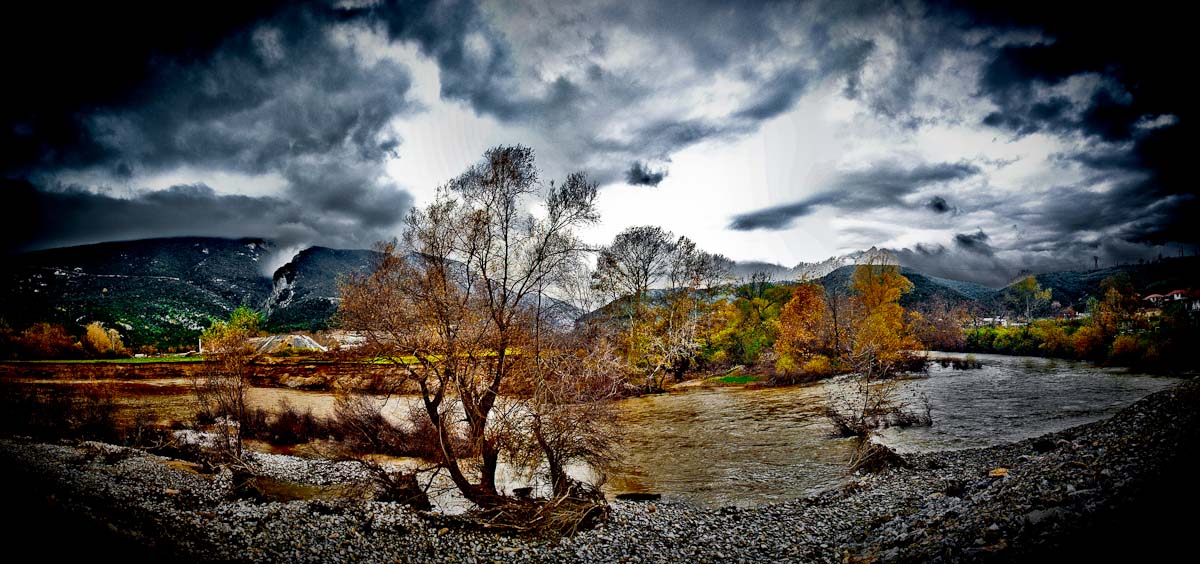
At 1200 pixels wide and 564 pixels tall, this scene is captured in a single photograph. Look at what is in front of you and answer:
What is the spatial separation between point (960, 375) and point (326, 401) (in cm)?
5298

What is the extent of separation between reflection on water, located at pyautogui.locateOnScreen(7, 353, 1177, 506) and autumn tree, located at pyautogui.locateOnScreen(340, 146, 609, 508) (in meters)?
2.84

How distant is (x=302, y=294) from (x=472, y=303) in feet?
223

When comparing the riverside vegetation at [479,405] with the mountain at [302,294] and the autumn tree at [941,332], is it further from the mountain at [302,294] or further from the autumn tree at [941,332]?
the autumn tree at [941,332]

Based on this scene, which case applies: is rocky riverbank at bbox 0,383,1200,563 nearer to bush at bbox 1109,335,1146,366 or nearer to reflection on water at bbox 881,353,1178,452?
reflection on water at bbox 881,353,1178,452

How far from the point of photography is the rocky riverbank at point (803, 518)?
7.37 meters

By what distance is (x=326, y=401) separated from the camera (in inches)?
1196

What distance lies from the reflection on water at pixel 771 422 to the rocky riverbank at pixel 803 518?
8.87ft

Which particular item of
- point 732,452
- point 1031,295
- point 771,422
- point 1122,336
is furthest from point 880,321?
point 1031,295

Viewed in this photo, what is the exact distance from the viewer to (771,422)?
25.4 metres

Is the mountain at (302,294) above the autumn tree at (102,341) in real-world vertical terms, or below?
above

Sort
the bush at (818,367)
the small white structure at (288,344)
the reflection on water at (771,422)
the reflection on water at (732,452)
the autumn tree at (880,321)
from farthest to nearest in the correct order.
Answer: the bush at (818,367), the autumn tree at (880,321), the small white structure at (288,344), the reflection on water at (771,422), the reflection on water at (732,452)

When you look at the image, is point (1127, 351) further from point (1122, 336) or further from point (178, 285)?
point (178, 285)

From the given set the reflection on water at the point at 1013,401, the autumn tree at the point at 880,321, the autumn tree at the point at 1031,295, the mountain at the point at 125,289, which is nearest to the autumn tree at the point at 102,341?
the mountain at the point at 125,289

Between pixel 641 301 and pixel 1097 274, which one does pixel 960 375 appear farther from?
pixel 1097 274
